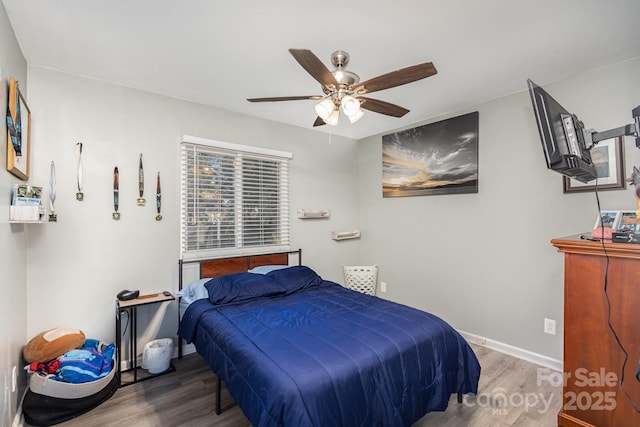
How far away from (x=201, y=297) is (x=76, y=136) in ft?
5.73

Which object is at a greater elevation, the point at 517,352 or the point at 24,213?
the point at 24,213

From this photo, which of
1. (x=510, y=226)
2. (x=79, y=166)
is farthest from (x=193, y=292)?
(x=510, y=226)

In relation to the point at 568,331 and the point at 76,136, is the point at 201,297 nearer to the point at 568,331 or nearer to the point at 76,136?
the point at 76,136

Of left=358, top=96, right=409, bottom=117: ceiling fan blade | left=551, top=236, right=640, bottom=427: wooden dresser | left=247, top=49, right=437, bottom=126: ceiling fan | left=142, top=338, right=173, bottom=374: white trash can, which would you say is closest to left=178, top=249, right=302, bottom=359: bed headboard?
left=142, top=338, right=173, bottom=374: white trash can

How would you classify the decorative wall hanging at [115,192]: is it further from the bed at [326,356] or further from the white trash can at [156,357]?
the white trash can at [156,357]

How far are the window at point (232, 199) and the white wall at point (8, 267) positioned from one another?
4.03ft

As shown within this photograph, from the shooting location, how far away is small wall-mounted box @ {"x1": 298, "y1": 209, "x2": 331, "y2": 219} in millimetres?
3898

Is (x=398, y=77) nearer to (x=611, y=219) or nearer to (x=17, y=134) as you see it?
(x=611, y=219)

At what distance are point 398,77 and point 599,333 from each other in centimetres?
192

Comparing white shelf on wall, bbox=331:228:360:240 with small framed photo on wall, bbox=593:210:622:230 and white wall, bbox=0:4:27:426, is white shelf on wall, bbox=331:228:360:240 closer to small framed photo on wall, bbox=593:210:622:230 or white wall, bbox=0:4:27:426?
small framed photo on wall, bbox=593:210:622:230

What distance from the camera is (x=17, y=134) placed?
74.1 inches

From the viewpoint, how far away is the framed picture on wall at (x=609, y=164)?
7.60 ft

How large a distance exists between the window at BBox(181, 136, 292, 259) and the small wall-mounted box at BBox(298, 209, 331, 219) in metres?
0.21

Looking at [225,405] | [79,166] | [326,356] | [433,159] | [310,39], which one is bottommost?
[225,405]
